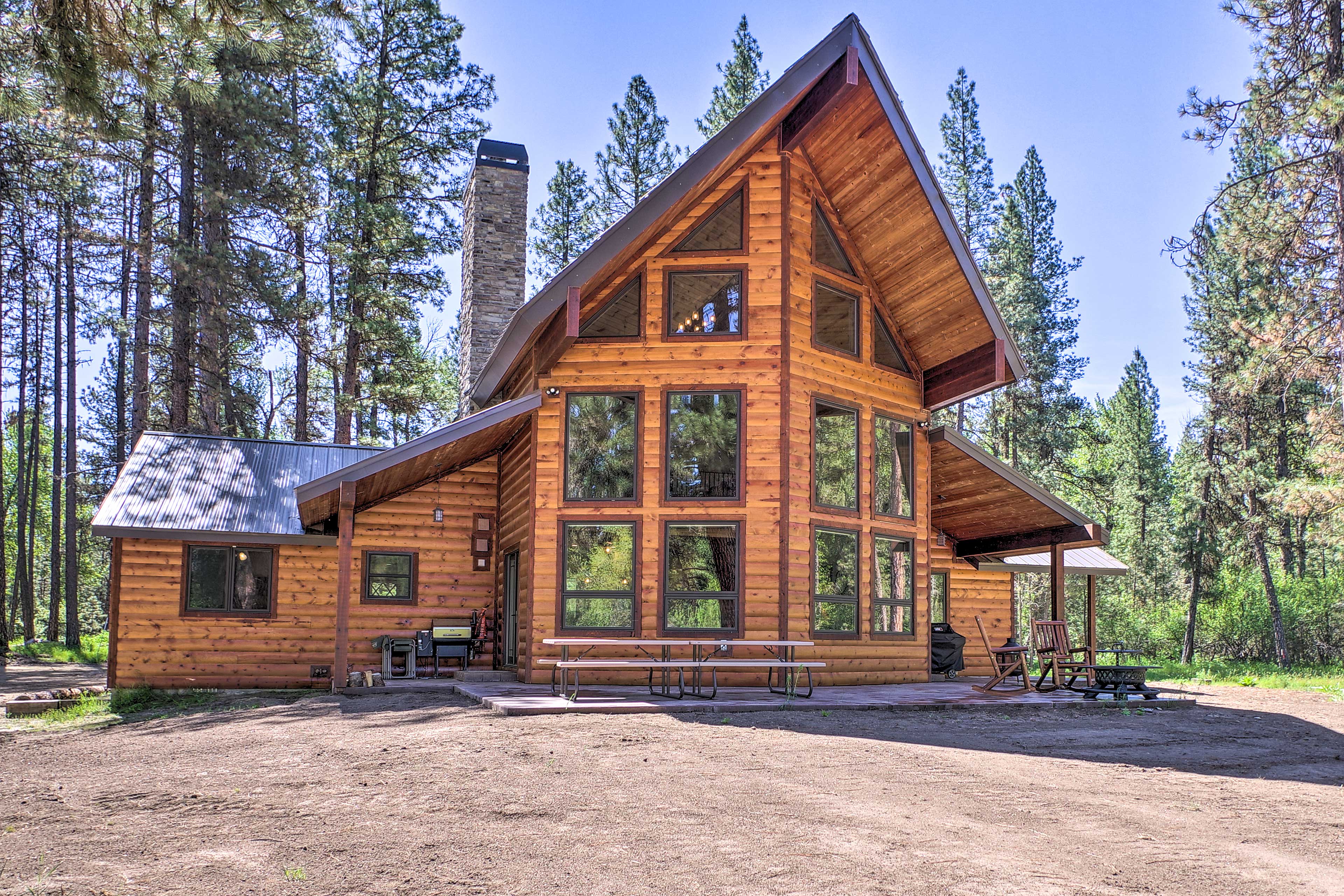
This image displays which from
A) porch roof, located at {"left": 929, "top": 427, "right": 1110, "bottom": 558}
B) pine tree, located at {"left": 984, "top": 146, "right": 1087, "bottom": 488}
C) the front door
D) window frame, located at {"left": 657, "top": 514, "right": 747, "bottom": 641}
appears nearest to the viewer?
window frame, located at {"left": 657, "top": 514, "right": 747, "bottom": 641}

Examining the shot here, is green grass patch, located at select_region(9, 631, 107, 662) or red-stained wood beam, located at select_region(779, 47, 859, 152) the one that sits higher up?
red-stained wood beam, located at select_region(779, 47, 859, 152)

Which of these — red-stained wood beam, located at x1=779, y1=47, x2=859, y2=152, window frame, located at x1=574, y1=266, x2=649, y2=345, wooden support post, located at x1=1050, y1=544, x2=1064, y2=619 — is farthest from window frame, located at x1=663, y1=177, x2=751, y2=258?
wooden support post, located at x1=1050, y1=544, x2=1064, y2=619

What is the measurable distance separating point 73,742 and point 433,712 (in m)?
2.76

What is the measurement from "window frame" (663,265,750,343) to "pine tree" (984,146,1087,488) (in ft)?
65.7

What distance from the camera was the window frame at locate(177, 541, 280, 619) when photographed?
12.5 meters

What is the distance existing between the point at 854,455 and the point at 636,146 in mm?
15850

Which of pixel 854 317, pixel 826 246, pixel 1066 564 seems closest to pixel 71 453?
pixel 826 246

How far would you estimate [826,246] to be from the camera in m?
12.4

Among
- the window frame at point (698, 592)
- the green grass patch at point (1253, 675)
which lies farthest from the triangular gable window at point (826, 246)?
the green grass patch at point (1253, 675)

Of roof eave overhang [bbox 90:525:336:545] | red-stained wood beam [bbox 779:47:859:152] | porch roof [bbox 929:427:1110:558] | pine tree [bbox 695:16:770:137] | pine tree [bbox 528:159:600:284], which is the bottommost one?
roof eave overhang [bbox 90:525:336:545]

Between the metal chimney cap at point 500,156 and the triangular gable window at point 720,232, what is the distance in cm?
569

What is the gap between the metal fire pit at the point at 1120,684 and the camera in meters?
10.6

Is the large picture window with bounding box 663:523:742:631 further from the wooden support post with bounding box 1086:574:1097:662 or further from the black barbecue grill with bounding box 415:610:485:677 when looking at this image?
the wooden support post with bounding box 1086:574:1097:662

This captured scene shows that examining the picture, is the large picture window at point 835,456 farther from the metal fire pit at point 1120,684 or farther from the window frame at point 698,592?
→ the metal fire pit at point 1120,684
